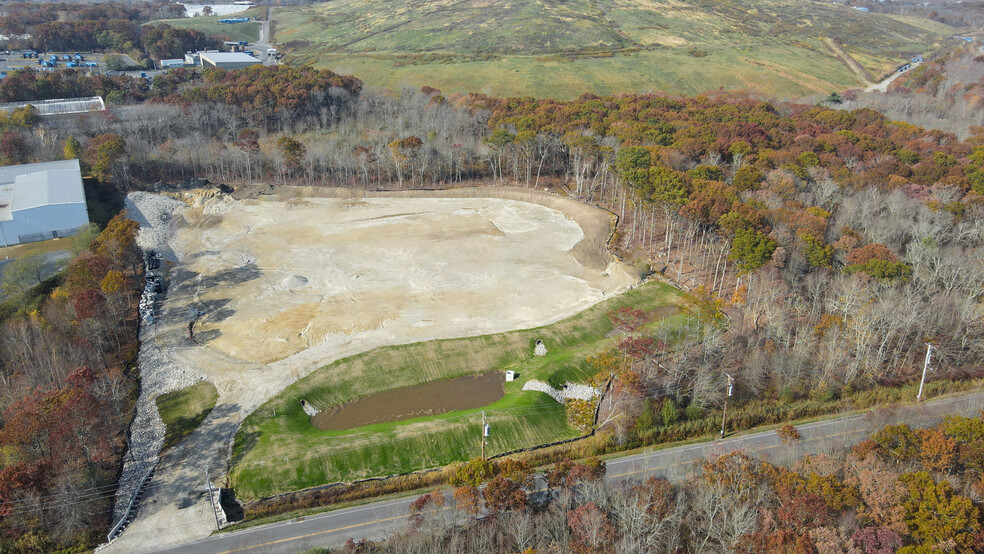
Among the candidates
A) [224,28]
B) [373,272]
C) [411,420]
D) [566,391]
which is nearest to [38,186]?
[373,272]

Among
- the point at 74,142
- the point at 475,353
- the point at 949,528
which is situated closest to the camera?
the point at 949,528

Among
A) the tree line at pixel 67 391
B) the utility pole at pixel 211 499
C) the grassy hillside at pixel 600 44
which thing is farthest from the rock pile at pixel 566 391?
the grassy hillside at pixel 600 44

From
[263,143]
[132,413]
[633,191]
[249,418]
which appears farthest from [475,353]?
[263,143]

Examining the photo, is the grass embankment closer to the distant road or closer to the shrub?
the shrub

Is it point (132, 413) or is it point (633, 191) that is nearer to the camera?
point (132, 413)

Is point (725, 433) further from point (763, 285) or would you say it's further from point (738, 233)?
point (738, 233)

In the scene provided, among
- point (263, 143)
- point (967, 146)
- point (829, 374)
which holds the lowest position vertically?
point (829, 374)

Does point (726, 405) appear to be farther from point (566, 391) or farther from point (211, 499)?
point (211, 499)

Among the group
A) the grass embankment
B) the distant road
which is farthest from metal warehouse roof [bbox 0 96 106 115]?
the distant road
